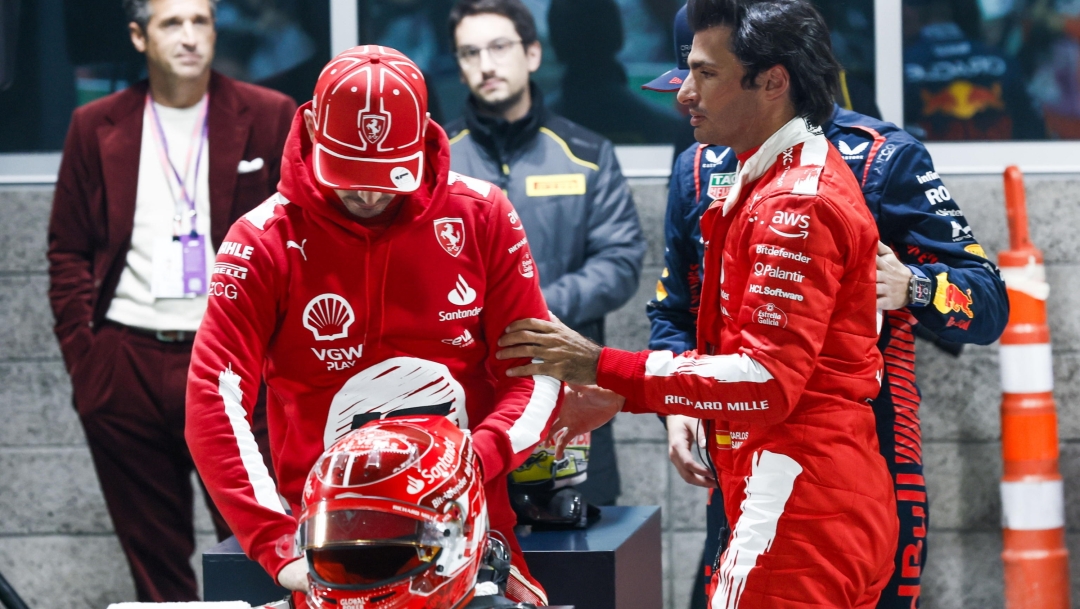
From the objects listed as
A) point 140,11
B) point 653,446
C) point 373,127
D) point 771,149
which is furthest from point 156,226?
point 771,149

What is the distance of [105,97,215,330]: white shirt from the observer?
367 cm

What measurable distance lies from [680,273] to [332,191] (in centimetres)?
85

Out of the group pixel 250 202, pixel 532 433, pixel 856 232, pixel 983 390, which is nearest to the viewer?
pixel 856 232

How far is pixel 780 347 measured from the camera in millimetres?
1797

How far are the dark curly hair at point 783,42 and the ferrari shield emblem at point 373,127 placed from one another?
52 cm

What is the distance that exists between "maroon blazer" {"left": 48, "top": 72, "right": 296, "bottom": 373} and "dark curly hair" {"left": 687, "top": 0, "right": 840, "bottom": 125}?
202 cm

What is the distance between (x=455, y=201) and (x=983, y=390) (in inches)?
106

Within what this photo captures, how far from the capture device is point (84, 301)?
146 inches

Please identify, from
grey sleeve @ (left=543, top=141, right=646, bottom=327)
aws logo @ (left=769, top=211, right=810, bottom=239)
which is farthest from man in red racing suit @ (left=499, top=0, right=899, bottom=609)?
grey sleeve @ (left=543, top=141, right=646, bottom=327)

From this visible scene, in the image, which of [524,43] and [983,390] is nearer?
[524,43]

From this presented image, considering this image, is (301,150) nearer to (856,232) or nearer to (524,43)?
(856,232)

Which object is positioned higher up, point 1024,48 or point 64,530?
point 1024,48

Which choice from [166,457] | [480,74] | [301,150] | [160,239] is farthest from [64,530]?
[301,150]

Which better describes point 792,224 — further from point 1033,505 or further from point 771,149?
point 1033,505
